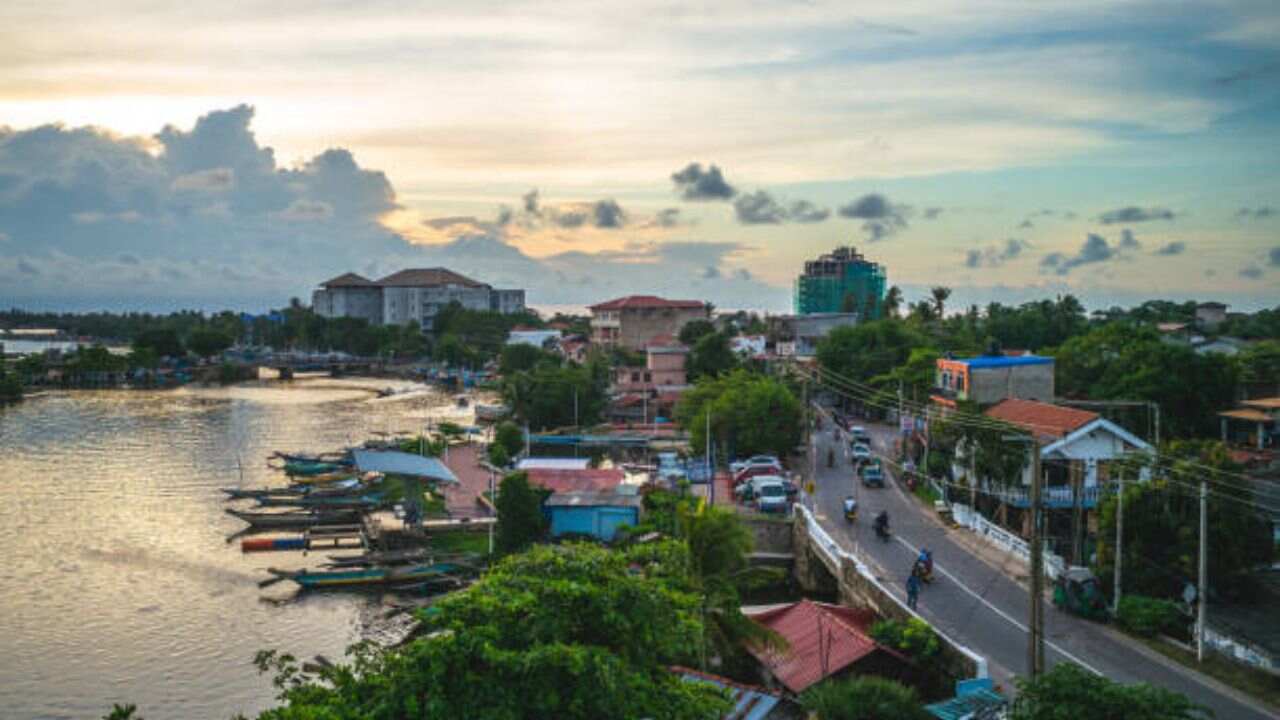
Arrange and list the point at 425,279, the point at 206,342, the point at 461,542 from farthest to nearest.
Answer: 1. the point at 425,279
2. the point at 206,342
3. the point at 461,542

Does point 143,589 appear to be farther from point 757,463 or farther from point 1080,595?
point 1080,595

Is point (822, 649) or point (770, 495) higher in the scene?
point (770, 495)

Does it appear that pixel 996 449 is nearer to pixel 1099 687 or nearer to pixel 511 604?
pixel 1099 687

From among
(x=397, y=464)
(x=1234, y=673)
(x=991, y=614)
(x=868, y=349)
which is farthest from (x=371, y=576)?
(x=868, y=349)

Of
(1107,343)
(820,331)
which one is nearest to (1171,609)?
(1107,343)

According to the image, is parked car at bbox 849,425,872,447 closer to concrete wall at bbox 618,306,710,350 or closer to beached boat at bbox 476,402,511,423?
beached boat at bbox 476,402,511,423

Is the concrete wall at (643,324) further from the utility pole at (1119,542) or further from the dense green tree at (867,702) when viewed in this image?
the dense green tree at (867,702)
